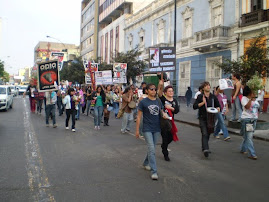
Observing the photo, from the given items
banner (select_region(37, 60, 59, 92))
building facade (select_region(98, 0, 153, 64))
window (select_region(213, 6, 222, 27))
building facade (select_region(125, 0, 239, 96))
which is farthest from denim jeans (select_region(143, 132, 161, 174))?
building facade (select_region(98, 0, 153, 64))

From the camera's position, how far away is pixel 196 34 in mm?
24781

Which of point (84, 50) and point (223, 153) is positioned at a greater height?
point (84, 50)

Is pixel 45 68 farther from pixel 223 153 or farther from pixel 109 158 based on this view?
pixel 223 153

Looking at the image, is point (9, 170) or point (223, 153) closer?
point (9, 170)

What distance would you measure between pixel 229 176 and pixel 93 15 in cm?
5570

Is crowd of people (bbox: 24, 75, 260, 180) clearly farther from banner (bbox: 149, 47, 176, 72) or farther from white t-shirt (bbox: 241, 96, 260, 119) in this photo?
banner (bbox: 149, 47, 176, 72)

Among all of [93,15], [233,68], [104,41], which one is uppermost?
[93,15]

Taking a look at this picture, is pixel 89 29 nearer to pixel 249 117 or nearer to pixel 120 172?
pixel 249 117

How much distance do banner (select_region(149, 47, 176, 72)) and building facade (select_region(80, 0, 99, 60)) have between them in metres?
38.3

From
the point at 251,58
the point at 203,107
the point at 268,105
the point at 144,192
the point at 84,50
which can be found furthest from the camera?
the point at 84,50

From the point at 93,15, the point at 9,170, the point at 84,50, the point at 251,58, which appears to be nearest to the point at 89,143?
the point at 9,170

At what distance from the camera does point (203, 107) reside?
7535 millimetres

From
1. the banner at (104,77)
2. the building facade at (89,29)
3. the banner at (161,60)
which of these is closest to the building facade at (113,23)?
the building facade at (89,29)

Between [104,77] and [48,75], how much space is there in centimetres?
771
